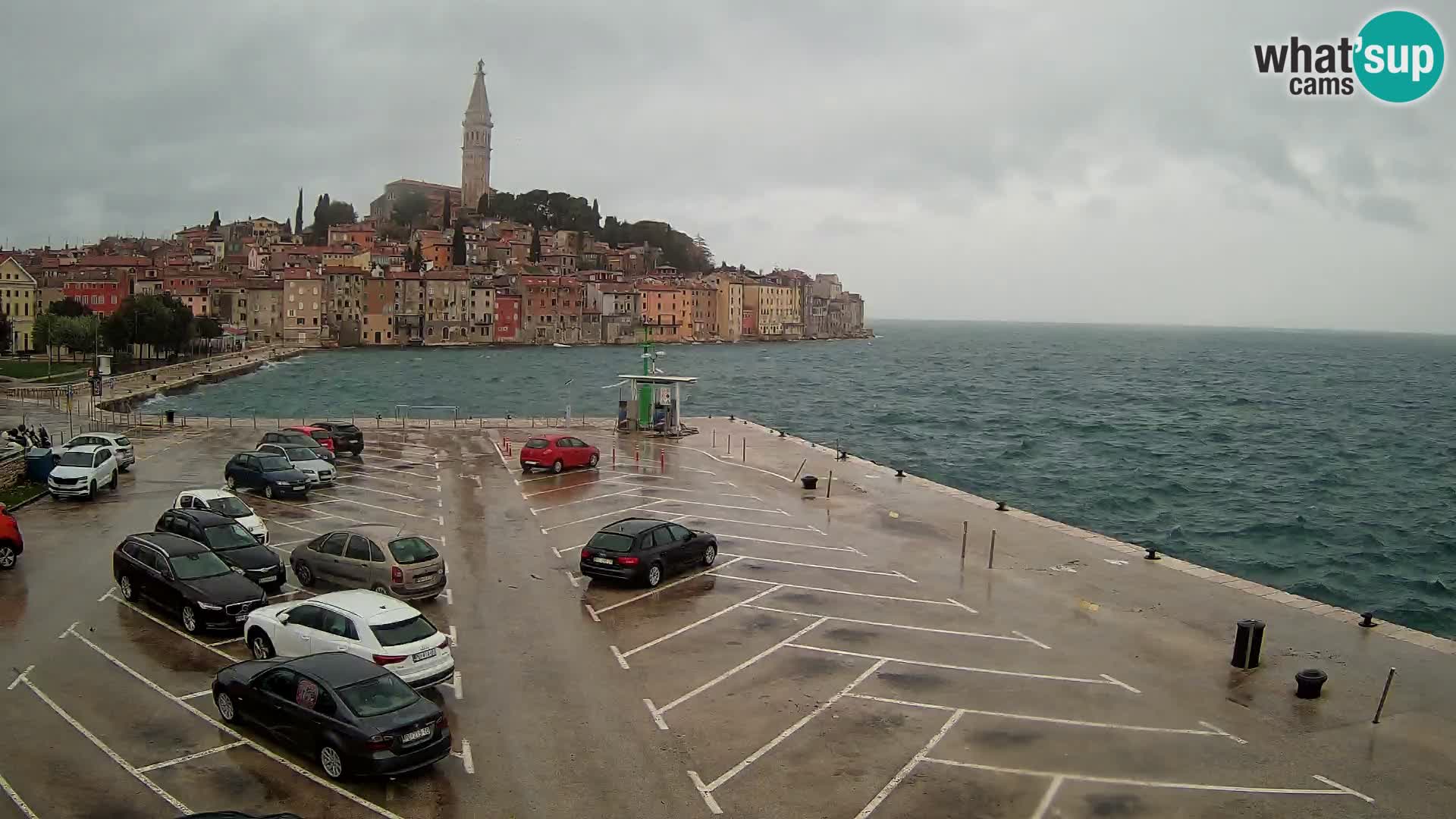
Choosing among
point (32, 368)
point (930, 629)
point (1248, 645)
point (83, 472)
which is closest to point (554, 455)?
point (83, 472)

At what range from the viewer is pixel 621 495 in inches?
1059

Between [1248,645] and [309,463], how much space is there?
75.3ft

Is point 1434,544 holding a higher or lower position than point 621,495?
lower

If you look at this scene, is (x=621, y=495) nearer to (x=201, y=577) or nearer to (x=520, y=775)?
(x=201, y=577)

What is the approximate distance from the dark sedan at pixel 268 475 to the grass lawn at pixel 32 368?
50703 mm

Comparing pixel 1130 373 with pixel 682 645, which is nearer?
pixel 682 645

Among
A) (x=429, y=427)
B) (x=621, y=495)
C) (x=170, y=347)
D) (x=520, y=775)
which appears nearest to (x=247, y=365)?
(x=170, y=347)

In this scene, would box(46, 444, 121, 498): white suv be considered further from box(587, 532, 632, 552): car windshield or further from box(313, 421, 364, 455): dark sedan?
box(587, 532, 632, 552): car windshield

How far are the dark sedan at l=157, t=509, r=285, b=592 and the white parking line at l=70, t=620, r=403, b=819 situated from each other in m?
2.94

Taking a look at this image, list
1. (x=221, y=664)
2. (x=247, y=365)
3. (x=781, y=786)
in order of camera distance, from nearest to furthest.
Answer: (x=781, y=786)
(x=221, y=664)
(x=247, y=365)

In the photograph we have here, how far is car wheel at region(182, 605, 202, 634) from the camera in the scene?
14.9 metres

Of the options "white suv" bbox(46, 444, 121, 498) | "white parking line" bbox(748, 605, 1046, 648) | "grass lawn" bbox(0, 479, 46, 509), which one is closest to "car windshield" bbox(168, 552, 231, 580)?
"white parking line" bbox(748, 605, 1046, 648)

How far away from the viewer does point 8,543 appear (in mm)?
18547

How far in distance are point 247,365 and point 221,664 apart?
98346mm
